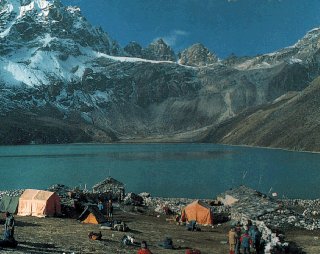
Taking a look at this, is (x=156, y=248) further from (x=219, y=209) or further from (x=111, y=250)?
(x=219, y=209)

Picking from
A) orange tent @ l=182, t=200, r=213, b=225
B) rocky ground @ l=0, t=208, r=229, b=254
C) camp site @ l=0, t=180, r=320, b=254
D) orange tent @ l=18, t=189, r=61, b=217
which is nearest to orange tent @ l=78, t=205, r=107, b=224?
camp site @ l=0, t=180, r=320, b=254

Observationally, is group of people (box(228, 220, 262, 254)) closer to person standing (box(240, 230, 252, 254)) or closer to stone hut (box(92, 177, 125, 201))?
person standing (box(240, 230, 252, 254))

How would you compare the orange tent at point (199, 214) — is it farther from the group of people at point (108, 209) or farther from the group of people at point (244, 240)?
the group of people at point (244, 240)

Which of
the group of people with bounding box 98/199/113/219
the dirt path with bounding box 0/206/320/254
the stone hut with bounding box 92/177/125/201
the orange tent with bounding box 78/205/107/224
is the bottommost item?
the dirt path with bounding box 0/206/320/254

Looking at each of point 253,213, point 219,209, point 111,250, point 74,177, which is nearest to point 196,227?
point 253,213

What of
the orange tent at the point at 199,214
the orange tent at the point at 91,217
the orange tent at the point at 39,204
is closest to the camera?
the orange tent at the point at 91,217

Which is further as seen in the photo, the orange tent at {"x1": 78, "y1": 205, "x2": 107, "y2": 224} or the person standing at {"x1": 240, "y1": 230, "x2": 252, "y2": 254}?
the orange tent at {"x1": 78, "y1": 205, "x2": 107, "y2": 224}

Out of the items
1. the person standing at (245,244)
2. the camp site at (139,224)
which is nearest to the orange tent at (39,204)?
the camp site at (139,224)
